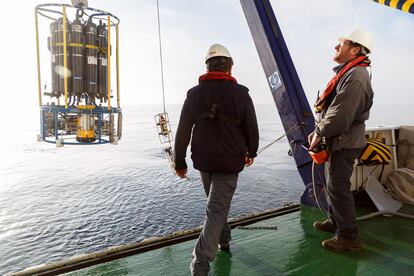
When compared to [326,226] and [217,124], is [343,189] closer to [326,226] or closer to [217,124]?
[326,226]

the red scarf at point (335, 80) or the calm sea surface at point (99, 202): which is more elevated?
the red scarf at point (335, 80)

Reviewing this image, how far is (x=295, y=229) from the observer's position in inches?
138

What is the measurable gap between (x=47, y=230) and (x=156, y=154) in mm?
17647

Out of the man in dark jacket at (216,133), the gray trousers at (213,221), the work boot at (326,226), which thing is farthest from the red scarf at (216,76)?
the work boot at (326,226)

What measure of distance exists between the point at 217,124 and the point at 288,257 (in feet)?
4.95

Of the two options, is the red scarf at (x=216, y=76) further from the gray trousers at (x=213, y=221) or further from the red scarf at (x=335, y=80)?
the red scarf at (x=335, y=80)

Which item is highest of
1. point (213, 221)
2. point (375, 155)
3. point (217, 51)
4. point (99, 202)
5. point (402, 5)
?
point (402, 5)

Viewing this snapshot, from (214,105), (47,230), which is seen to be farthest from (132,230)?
(214,105)

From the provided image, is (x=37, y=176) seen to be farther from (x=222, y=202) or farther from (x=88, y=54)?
(x=222, y=202)

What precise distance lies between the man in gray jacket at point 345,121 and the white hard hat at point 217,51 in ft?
3.58

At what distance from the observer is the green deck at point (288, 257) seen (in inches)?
101

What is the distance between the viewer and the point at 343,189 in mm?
2822

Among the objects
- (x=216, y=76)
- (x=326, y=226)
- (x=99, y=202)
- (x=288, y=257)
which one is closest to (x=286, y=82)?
(x=326, y=226)

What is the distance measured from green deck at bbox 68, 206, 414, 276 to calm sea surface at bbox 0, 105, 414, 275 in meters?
6.26
